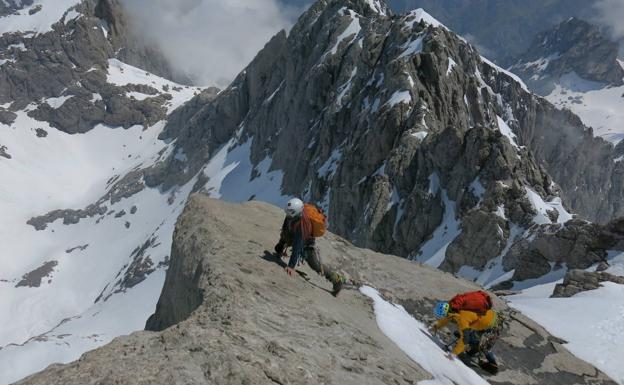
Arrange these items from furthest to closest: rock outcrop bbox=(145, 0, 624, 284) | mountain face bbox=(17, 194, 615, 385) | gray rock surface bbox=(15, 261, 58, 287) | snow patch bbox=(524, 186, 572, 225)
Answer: gray rock surface bbox=(15, 261, 58, 287) < rock outcrop bbox=(145, 0, 624, 284) < snow patch bbox=(524, 186, 572, 225) < mountain face bbox=(17, 194, 615, 385)

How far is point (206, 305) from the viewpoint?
8.00 m

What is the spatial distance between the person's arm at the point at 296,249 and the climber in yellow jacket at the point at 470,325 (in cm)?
321

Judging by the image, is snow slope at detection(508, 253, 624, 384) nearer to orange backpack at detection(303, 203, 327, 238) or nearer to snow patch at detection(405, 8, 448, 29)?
orange backpack at detection(303, 203, 327, 238)

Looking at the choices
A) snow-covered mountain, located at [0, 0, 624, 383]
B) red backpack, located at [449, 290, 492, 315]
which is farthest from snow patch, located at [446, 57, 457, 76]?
red backpack, located at [449, 290, 492, 315]

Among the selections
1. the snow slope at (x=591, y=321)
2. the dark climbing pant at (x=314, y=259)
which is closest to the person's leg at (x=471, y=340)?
the dark climbing pant at (x=314, y=259)

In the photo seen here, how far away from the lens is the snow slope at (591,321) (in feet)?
48.9

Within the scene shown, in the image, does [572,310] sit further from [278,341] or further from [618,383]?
[278,341]

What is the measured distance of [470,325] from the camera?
11125 mm

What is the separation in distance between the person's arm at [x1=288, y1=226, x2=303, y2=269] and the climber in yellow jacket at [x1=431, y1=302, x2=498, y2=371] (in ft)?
10.5

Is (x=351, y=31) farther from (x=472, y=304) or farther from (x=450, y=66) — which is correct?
(x=472, y=304)

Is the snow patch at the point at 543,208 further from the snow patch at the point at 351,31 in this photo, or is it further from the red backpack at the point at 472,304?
the snow patch at the point at 351,31

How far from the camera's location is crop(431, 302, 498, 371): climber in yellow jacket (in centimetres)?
1108

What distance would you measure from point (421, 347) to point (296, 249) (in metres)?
3.22

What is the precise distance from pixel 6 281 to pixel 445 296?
165m
